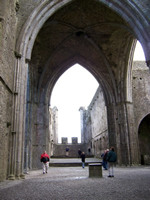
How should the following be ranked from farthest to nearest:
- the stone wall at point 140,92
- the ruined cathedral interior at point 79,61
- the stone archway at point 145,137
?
the stone archway at point 145,137 < the stone wall at point 140,92 < the ruined cathedral interior at point 79,61

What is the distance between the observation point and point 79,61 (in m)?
15.7

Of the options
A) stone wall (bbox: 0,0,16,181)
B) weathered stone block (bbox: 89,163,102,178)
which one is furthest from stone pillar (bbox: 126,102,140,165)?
stone wall (bbox: 0,0,16,181)

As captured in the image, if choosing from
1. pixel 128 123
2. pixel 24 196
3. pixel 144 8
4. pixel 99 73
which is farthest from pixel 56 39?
pixel 24 196


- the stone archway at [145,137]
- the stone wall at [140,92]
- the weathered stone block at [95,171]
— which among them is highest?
the stone wall at [140,92]

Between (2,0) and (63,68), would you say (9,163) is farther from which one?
(63,68)

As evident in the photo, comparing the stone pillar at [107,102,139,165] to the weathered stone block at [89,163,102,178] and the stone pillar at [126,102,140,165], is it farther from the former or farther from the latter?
the weathered stone block at [89,163,102,178]

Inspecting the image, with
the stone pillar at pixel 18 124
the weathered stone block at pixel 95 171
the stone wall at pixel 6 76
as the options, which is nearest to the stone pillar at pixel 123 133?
the weathered stone block at pixel 95 171

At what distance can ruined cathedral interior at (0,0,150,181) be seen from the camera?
8.27 metres

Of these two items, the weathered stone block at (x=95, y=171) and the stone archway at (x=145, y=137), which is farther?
the stone archway at (x=145, y=137)

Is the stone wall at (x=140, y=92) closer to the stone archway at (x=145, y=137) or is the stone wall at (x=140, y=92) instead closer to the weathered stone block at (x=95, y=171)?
the stone archway at (x=145, y=137)

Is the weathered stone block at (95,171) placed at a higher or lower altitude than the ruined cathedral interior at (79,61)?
lower

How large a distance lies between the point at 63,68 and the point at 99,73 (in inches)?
108

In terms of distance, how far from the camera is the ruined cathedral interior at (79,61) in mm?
8266

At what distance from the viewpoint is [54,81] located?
1520 cm
